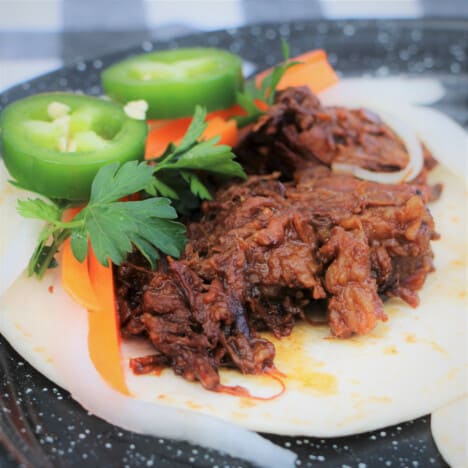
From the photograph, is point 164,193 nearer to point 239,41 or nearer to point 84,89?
point 84,89

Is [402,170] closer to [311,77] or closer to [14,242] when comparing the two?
[311,77]

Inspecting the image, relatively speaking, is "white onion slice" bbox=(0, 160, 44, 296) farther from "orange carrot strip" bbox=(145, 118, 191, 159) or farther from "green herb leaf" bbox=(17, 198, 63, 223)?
"orange carrot strip" bbox=(145, 118, 191, 159)

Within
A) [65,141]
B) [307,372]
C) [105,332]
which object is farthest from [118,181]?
[307,372]

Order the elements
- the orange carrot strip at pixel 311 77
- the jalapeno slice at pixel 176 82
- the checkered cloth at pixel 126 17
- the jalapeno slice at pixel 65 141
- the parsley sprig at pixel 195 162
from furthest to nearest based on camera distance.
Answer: the checkered cloth at pixel 126 17 → the orange carrot strip at pixel 311 77 → the jalapeno slice at pixel 176 82 → the parsley sprig at pixel 195 162 → the jalapeno slice at pixel 65 141

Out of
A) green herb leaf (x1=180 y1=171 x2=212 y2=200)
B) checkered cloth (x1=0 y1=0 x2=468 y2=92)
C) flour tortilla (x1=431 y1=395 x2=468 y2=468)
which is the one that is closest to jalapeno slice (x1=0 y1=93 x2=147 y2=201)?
green herb leaf (x1=180 y1=171 x2=212 y2=200)

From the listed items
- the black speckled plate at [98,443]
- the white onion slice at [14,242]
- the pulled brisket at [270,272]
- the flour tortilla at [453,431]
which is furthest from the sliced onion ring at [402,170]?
the white onion slice at [14,242]

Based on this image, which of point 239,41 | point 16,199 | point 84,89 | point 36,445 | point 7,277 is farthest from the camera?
point 239,41

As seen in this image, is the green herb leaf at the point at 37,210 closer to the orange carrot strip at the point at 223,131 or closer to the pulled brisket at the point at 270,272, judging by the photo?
the pulled brisket at the point at 270,272

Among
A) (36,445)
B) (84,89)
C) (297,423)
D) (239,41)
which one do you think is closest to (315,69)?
(239,41)
